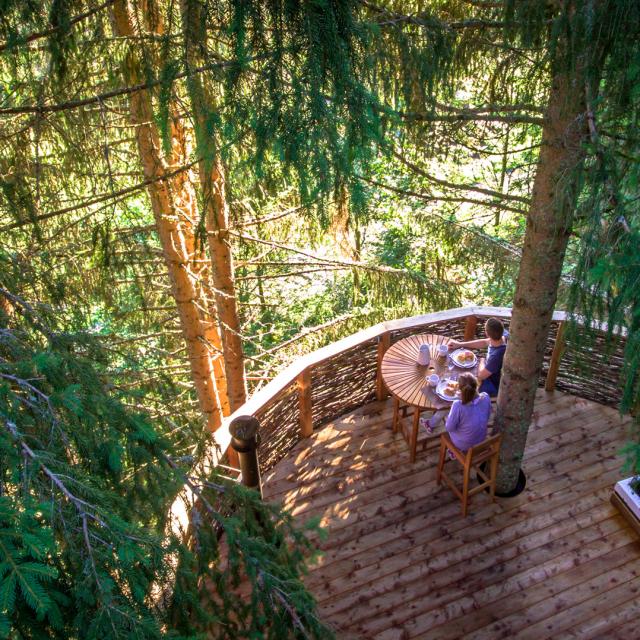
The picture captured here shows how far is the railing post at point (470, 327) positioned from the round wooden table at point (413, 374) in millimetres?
383

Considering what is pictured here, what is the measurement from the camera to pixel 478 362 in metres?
5.07

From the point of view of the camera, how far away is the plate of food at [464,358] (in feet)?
16.0

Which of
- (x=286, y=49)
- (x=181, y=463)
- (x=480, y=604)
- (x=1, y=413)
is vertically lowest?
(x=480, y=604)

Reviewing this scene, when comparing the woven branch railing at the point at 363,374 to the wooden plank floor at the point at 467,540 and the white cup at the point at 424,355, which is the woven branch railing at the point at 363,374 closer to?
the wooden plank floor at the point at 467,540

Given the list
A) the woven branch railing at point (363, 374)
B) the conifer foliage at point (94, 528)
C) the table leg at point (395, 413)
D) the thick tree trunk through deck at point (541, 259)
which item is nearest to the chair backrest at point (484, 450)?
the thick tree trunk through deck at point (541, 259)

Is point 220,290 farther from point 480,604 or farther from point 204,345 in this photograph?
point 480,604

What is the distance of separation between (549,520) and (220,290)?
3.84 m

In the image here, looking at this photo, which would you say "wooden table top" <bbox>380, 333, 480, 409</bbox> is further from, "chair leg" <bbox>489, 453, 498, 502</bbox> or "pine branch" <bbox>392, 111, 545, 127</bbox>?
"pine branch" <bbox>392, 111, 545, 127</bbox>

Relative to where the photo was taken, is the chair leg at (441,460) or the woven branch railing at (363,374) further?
the woven branch railing at (363,374)

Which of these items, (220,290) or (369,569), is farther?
(220,290)

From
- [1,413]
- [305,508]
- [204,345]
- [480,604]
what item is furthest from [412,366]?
[1,413]

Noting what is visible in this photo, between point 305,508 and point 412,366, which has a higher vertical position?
point 412,366

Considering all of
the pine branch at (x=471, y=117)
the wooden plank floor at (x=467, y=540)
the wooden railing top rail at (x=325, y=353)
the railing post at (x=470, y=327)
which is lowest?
the wooden plank floor at (x=467, y=540)

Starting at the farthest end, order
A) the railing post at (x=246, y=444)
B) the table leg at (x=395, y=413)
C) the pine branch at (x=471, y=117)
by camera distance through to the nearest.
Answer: the table leg at (x=395, y=413) → the railing post at (x=246, y=444) → the pine branch at (x=471, y=117)
